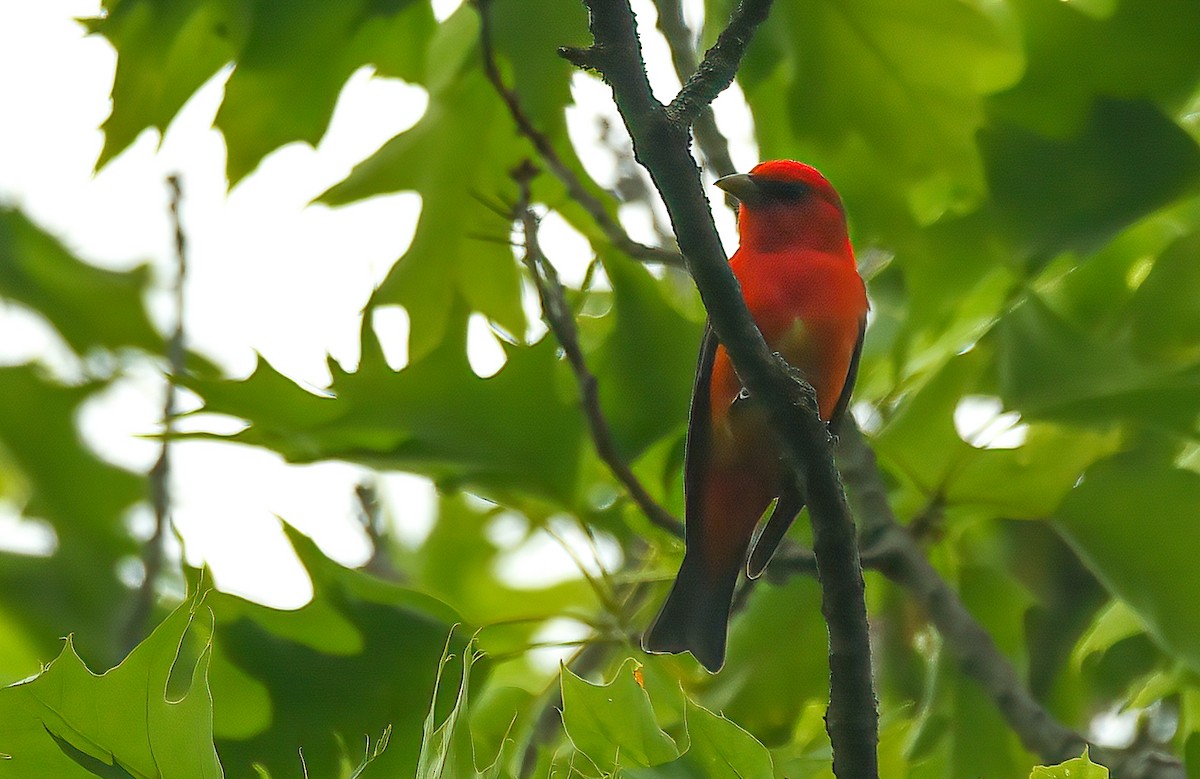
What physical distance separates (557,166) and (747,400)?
2.81 ft

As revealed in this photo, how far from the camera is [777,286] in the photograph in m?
4.00

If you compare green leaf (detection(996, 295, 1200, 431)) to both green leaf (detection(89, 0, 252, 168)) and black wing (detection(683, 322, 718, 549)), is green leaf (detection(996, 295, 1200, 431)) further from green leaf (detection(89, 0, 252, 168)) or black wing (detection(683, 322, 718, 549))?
green leaf (detection(89, 0, 252, 168))

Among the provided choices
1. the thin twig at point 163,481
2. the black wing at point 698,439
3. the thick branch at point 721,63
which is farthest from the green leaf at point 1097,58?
the thin twig at point 163,481

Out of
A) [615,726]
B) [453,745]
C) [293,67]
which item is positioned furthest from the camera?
[293,67]

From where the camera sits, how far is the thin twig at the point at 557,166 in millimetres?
3719

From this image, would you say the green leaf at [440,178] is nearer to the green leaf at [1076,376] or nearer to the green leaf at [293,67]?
the green leaf at [293,67]

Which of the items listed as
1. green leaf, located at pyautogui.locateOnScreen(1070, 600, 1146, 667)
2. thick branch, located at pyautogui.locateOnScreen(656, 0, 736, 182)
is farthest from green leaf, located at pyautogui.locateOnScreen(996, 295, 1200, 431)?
thick branch, located at pyautogui.locateOnScreen(656, 0, 736, 182)

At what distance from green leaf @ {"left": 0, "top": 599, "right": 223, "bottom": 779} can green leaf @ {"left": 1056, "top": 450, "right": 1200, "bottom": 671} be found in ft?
7.75

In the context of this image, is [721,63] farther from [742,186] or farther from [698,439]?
[742,186]

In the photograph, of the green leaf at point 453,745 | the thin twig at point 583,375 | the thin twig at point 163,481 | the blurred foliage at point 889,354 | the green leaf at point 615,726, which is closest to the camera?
the green leaf at point 453,745

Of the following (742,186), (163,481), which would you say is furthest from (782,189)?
(163,481)

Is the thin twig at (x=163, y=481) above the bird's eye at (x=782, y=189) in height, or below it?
below

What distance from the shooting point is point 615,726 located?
2.62 metres

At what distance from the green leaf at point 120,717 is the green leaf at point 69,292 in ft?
13.1
